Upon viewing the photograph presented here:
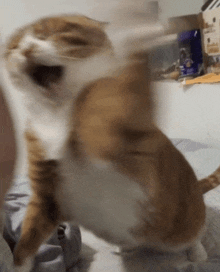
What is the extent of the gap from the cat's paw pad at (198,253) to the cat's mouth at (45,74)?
29 cm

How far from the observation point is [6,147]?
0.31m

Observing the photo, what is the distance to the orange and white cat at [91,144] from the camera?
0.28 metres

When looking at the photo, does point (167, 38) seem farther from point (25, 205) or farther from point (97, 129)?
point (25, 205)

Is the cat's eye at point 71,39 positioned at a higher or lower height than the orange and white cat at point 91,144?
higher

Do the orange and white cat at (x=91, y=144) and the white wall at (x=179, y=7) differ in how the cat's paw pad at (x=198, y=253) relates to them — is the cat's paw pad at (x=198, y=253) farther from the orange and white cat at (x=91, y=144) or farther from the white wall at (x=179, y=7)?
the white wall at (x=179, y=7)

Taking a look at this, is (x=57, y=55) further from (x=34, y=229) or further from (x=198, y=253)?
(x=198, y=253)

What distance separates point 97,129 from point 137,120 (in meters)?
0.05

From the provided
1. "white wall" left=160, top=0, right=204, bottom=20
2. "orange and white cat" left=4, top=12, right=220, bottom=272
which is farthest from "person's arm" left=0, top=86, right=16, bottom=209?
"white wall" left=160, top=0, right=204, bottom=20

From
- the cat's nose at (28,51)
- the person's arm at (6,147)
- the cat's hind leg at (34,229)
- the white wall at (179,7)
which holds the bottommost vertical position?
the cat's hind leg at (34,229)

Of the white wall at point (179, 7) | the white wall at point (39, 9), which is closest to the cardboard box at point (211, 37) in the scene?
the white wall at point (179, 7)

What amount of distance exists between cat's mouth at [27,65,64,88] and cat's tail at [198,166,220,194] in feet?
0.78

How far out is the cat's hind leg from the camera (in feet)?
1.04

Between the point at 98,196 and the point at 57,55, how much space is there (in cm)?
16

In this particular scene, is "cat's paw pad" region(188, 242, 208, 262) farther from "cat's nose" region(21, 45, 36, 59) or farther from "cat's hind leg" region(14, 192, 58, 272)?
"cat's nose" region(21, 45, 36, 59)
